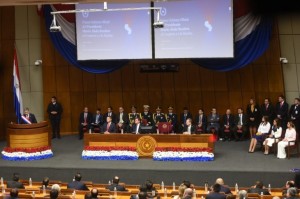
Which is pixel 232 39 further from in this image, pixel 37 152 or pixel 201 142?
pixel 37 152

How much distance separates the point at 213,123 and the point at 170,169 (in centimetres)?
334

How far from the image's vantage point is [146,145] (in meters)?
12.0

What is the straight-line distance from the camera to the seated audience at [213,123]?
1379 centimetres

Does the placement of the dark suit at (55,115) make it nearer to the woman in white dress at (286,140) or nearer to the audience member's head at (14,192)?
the woman in white dress at (286,140)

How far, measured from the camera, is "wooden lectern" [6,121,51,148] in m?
12.2

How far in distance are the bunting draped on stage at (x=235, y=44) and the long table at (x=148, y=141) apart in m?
2.99

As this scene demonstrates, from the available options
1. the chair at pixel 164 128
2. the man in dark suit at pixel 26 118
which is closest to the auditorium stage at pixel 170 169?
the chair at pixel 164 128

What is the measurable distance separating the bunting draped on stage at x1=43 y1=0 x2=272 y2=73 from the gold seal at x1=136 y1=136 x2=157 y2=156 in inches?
127

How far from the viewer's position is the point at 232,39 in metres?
13.4

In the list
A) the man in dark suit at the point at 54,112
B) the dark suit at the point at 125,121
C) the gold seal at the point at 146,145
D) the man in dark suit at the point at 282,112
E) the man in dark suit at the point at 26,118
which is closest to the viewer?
the gold seal at the point at 146,145

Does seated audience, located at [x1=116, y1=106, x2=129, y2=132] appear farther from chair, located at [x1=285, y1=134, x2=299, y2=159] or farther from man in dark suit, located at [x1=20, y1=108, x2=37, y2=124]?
chair, located at [x1=285, y1=134, x2=299, y2=159]

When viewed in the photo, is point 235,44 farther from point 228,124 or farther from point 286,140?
point 286,140

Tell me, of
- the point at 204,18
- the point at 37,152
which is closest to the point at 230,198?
the point at 37,152

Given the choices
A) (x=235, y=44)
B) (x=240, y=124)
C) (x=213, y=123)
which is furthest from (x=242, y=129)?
(x=235, y=44)
